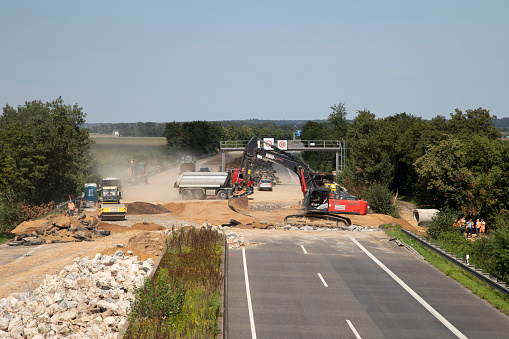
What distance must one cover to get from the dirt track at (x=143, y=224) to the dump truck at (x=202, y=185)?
1.36 m

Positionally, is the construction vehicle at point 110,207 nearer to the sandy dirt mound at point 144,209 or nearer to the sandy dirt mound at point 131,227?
the sandy dirt mound at point 131,227

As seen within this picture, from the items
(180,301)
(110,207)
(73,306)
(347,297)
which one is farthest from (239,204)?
(73,306)

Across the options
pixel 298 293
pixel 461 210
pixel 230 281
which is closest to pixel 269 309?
pixel 298 293

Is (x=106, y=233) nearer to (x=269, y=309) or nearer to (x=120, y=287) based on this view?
(x=120, y=287)

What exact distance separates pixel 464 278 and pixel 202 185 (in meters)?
36.4

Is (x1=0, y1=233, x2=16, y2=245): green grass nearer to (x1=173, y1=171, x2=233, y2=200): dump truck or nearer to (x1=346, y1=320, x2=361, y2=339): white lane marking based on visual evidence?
(x1=173, y1=171, x2=233, y2=200): dump truck

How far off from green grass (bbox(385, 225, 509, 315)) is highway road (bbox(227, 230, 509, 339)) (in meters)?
0.35

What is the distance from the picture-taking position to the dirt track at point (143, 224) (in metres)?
21.8

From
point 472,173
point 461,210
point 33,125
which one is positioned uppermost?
point 33,125

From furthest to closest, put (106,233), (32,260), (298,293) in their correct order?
(106,233), (32,260), (298,293)

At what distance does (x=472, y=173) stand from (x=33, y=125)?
1921 inches

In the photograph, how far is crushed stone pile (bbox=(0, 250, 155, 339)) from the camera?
14055mm

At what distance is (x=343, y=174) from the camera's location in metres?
65.8

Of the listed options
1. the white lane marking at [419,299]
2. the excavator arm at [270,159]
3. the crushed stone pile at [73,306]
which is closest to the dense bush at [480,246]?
the white lane marking at [419,299]
